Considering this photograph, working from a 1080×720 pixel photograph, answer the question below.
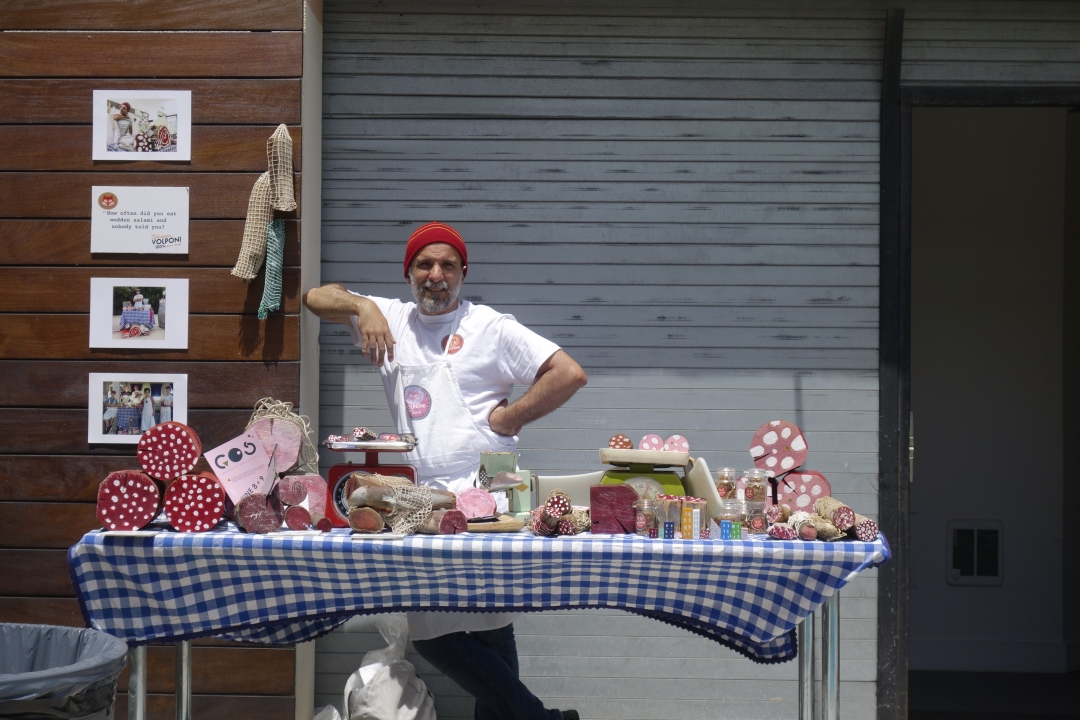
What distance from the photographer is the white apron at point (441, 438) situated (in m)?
3.38

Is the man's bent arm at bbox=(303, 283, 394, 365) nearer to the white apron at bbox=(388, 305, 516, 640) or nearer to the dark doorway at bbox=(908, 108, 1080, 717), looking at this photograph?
the white apron at bbox=(388, 305, 516, 640)

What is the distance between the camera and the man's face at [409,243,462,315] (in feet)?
11.4

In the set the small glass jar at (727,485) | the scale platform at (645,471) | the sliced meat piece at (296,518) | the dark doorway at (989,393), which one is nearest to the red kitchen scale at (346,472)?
the sliced meat piece at (296,518)

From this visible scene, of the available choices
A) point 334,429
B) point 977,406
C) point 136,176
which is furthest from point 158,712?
point 977,406

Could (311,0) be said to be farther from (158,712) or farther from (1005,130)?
(1005,130)

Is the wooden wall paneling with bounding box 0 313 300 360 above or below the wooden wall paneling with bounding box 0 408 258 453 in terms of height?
above

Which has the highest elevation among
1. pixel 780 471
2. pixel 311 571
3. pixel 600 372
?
pixel 600 372

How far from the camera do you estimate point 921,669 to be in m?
5.73

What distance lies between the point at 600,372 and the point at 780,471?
1.54m

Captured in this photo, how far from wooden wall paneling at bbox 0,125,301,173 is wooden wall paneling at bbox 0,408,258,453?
1.01 metres

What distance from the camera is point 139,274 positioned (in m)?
4.06

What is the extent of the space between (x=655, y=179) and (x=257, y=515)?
250 cm

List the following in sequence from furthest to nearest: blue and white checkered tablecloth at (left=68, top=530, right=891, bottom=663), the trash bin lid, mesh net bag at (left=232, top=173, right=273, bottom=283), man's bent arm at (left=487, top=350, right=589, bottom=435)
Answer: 1. mesh net bag at (left=232, top=173, right=273, bottom=283)
2. man's bent arm at (left=487, top=350, right=589, bottom=435)
3. blue and white checkered tablecloth at (left=68, top=530, right=891, bottom=663)
4. the trash bin lid

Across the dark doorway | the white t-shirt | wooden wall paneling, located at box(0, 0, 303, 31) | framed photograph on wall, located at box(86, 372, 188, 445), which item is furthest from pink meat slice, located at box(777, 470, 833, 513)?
the dark doorway
